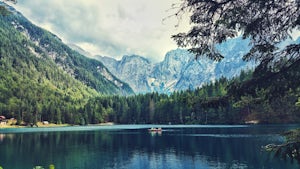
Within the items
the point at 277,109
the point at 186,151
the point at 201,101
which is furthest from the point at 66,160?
the point at 277,109

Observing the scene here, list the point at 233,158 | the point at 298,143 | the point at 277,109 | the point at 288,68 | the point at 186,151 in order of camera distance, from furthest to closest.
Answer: the point at 277,109 < the point at 186,151 < the point at 233,158 < the point at 288,68 < the point at 298,143

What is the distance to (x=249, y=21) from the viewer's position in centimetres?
1208

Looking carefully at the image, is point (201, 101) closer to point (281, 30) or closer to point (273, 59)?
point (273, 59)

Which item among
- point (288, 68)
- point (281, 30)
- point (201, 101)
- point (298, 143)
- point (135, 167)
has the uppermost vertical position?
point (281, 30)

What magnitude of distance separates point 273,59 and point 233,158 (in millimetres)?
50678

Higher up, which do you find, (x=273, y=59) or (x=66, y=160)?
(x=273, y=59)

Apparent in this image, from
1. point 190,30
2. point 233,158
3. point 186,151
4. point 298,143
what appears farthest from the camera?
point 186,151

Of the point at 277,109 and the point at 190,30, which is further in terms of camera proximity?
the point at 277,109

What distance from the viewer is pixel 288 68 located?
38.8 feet

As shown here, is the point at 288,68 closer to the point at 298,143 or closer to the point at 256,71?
the point at 256,71

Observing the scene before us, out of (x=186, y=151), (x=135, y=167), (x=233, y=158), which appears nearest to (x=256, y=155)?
(x=233, y=158)

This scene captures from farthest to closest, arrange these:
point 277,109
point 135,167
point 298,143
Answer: point 277,109
point 135,167
point 298,143

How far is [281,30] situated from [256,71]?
1.88 meters

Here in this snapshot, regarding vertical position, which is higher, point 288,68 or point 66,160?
point 288,68
